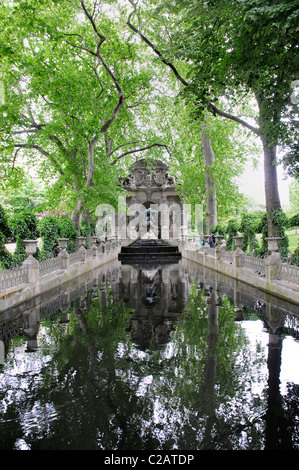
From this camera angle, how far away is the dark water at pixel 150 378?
3.28 meters

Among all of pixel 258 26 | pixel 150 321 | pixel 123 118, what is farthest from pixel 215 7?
pixel 123 118

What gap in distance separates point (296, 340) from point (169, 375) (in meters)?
2.80

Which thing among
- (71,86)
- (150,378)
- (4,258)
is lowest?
(150,378)

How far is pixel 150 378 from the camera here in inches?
178

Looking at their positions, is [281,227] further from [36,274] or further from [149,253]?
[149,253]

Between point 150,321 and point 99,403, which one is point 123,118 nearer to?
point 150,321

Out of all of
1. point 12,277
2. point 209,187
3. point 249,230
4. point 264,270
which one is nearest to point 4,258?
point 12,277

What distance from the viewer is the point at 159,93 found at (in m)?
→ 24.5

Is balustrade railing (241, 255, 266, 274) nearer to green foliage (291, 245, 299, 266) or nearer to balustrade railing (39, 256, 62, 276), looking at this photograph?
green foliage (291, 245, 299, 266)

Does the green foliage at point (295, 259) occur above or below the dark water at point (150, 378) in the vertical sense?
above

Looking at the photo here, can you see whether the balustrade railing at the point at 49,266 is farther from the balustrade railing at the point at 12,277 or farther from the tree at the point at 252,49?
the tree at the point at 252,49

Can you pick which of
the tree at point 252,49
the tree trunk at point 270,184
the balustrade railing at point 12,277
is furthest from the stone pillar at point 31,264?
the tree trunk at point 270,184

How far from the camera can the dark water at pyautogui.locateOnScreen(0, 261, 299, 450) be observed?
3.28 metres

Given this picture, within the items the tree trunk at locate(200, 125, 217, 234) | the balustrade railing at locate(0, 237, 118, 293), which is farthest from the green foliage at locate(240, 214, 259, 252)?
the balustrade railing at locate(0, 237, 118, 293)
